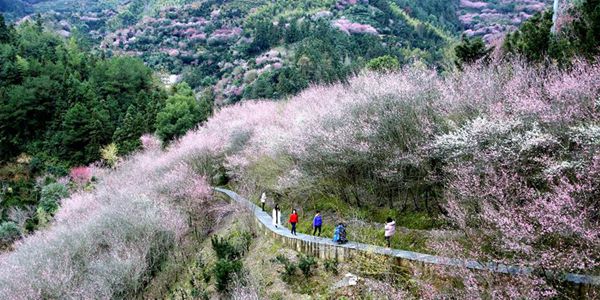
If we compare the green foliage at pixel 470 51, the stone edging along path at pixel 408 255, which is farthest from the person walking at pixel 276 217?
the green foliage at pixel 470 51

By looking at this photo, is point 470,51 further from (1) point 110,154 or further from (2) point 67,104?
(2) point 67,104

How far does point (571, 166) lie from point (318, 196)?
1274cm

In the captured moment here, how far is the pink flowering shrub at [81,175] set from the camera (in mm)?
40281

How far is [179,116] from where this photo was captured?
43281 mm

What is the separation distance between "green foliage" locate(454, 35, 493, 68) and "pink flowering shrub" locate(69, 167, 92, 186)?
107ft

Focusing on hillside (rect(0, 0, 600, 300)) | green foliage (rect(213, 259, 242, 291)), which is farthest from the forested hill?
green foliage (rect(213, 259, 242, 291))

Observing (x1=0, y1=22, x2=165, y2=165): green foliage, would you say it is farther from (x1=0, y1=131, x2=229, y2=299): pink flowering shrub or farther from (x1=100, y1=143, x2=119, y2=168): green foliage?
(x1=0, y1=131, x2=229, y2=299): pink flowering shrub

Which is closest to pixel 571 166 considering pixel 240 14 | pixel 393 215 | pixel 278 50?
pixel 393 215

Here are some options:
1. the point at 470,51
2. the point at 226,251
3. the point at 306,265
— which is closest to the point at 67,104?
the point at 226,251

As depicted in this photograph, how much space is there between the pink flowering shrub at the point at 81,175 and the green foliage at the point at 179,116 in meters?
7.19

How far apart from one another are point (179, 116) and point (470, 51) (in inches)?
1145

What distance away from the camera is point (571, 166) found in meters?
11.3

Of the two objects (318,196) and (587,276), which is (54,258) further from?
(587,276)

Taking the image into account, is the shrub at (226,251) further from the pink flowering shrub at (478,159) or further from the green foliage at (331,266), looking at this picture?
the green foliage at (331,266)
